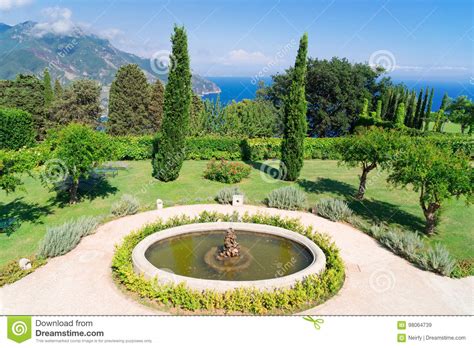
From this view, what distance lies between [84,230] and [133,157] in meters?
15.2

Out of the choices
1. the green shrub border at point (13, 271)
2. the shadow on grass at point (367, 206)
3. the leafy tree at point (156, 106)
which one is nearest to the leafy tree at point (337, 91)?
the leafy tree at point (156, 106)

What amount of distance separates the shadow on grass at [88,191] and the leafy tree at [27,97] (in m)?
25.5

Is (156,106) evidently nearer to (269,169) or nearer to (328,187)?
(269,169)

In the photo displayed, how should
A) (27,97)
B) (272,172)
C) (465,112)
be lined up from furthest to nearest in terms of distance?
1. (27,97)
2. (465,112)
3. (272,172)

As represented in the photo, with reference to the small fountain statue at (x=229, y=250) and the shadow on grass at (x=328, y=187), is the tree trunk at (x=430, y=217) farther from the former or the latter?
the small fountain statue at (x=229, y=250)

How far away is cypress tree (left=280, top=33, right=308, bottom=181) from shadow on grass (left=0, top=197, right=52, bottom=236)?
548 inches

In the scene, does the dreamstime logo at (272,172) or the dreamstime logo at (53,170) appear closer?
the dreamstime logo at (53,170)

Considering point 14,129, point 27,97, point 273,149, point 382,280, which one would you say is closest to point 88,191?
point 382,280

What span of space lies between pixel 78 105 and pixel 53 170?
1175 inches

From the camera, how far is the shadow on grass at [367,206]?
1563 centimetres

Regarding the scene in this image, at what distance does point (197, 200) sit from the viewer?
18.1 m

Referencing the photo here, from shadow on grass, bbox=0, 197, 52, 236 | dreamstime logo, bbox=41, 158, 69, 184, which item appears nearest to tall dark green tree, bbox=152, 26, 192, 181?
dreamstime logo, bbox=41, 158, 69, 184

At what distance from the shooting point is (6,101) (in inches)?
1540
